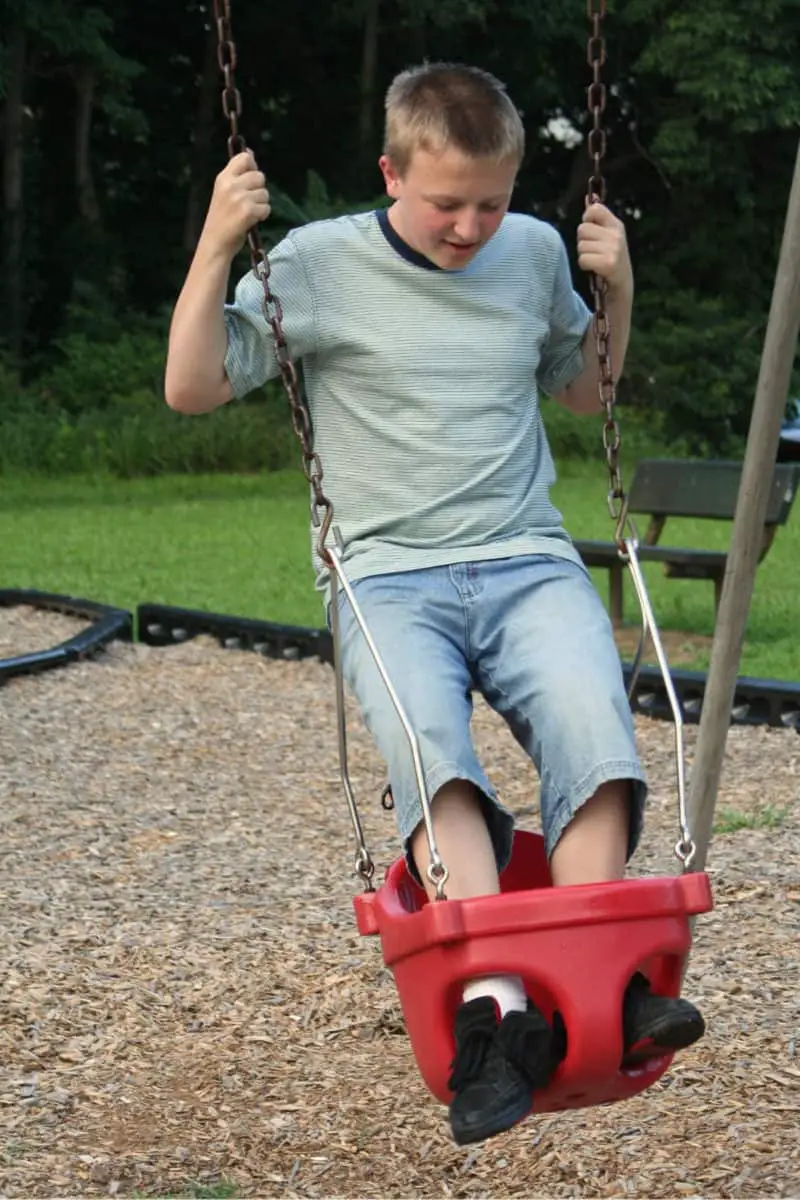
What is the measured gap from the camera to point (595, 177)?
3.12 meters

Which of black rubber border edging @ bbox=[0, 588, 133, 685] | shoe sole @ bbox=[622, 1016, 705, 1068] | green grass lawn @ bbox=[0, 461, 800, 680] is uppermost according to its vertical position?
shoe sole @ bbox=[622, 1016, 705, 1068]

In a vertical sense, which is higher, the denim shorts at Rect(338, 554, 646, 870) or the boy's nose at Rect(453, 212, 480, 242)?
the boy's nose at Rect(453, 212, 480, 242)

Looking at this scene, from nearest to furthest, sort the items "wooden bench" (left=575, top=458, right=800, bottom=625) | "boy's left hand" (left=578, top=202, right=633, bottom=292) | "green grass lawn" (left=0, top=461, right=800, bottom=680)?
"boy's left hand" (left=578, top=202, right=633, bottom=292)
"wooden bench" (left=575, top=458, right=800, bottom=625)
"green grass lawn" (left=0, top=461, right=800, bottom=680)

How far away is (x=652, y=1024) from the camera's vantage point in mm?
2625

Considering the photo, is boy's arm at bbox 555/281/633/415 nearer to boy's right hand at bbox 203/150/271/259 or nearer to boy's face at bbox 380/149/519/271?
boy's face at bbox 380/149/519/271

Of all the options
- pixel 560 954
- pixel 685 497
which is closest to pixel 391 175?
pixel 560 954

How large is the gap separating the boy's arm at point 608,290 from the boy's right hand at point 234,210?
540mm

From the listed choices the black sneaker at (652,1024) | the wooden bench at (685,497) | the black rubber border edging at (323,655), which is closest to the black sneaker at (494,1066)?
the black sneaker at (652,1024)

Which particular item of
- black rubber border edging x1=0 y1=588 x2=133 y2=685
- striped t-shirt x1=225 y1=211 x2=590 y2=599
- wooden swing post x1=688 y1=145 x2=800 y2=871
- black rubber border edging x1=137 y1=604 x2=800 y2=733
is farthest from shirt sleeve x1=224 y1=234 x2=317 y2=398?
black rubber border edging x1=0 y1=588 x2=133 y2=685

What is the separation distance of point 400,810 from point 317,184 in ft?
68.0

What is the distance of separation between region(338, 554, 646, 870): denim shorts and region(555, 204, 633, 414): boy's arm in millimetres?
436

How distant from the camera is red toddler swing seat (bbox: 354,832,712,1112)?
2562 millimetres

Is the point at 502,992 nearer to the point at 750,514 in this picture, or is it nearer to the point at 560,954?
the point at 560,954

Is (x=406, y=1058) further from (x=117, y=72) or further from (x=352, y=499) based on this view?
(x=117, y=72)
